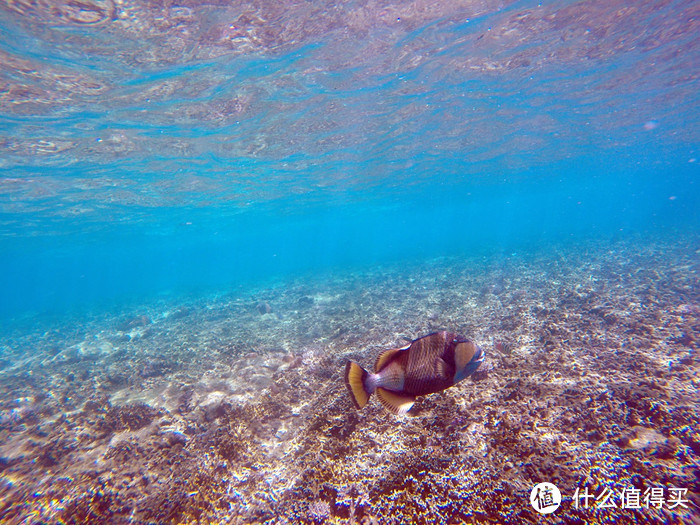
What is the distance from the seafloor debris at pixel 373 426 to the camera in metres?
3.40

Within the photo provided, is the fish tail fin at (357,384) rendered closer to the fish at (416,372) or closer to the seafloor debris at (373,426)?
the fish at (416,372)

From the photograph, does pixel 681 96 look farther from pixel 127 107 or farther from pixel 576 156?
pixel 127 107

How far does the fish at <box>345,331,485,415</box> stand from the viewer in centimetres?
247

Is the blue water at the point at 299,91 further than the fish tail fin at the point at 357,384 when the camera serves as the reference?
Yes

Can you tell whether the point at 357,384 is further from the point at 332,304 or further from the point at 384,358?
the point at 332,304

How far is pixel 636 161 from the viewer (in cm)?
4181

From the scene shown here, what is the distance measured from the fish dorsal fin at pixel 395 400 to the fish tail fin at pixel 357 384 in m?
0.12

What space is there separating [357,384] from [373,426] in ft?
8.54

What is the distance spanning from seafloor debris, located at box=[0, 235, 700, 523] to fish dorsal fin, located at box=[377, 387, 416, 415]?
1.59m

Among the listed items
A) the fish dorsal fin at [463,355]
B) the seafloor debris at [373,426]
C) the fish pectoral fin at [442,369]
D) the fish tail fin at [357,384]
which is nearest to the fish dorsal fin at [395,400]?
the fish tail fin at [357,384]

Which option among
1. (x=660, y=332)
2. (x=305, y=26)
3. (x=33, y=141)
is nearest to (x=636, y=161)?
(x=660, y=332)

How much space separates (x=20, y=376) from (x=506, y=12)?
73.6ft

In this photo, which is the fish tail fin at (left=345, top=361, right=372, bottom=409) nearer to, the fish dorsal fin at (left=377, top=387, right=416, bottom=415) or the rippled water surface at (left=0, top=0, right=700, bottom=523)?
the fish dorsal fin at (left=377, top=387, right=416, bottom=415)

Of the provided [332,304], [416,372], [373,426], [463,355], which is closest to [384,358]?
[416,372]
